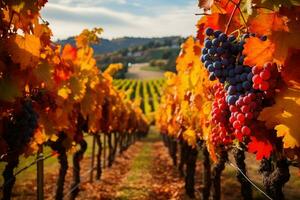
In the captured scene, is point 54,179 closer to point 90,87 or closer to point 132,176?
point 132,176

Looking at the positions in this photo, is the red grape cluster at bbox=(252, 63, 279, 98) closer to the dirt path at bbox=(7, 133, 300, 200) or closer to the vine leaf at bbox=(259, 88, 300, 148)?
the vine leaf at bbox=(259, 88, 300, 148)

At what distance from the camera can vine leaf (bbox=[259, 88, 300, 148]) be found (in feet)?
8.75

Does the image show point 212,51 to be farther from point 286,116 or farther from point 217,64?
point 286,116

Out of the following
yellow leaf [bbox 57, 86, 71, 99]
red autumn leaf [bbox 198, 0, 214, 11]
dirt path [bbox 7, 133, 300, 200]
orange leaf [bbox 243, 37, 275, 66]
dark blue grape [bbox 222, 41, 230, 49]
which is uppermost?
red autumn leaf [bbox 198, 0, 214, 11]

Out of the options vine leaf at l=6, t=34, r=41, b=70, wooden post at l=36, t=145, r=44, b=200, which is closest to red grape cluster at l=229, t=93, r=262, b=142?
vine leaf at l=6, t=34, r=41, b=70

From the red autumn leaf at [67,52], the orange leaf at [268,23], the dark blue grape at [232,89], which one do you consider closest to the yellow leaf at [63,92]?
the red autumn leaf at [67,52]

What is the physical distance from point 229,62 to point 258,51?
1.37 ft

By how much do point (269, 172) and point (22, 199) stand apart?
367 inches

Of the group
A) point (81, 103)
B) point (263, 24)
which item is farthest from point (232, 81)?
point (81, 103)

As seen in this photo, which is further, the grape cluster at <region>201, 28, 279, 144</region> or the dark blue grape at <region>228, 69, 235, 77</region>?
the dark blue grape at <region>228, 69, 235, 77</region>

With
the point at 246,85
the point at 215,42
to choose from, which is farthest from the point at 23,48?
the point at 246,85

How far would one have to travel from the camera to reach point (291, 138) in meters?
2.66

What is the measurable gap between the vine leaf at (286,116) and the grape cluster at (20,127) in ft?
11.7

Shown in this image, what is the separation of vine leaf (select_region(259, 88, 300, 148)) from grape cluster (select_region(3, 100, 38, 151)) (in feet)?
11.7
